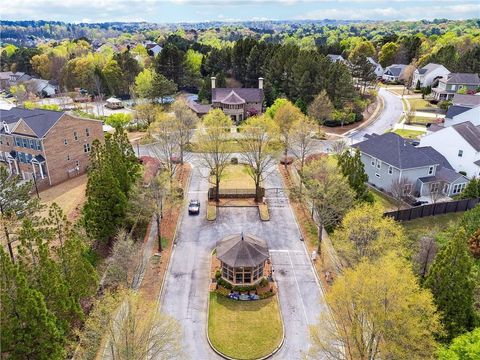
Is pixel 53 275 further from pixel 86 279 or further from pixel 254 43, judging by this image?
pixel 254 43

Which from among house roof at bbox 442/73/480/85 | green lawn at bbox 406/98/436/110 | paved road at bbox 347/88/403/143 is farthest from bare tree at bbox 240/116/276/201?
house roof at bbox 442/73/480/85

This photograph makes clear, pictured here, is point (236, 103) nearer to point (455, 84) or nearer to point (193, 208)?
point (193, 208)

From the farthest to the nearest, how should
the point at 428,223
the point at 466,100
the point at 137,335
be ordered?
the point at 466,100 → the point at 428,223 → the point at 137,335

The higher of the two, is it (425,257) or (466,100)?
(466,100)

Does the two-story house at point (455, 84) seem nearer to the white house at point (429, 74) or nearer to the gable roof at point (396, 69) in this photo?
the white house at point (429, 74)

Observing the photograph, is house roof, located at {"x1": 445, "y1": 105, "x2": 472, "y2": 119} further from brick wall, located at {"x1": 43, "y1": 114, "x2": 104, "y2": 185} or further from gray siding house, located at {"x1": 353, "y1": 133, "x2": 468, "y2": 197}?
→ brick wall, located at {"x1": 43, "y1": 114, "x2": 104, "y2": 185}

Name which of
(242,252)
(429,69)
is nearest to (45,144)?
(242,252)
